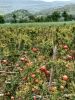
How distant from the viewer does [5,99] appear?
23.8 feet

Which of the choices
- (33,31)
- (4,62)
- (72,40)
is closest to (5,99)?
(4,62)

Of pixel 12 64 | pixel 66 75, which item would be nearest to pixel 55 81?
pixel 66 75

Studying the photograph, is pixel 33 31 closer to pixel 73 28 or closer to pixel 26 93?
pixel 73 28

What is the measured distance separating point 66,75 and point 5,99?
36.9 inches

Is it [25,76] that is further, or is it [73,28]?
[73,28]

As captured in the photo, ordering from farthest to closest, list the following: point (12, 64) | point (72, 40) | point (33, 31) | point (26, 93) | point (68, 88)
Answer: point (33, 31) < point (72, 40) < point (12, 64) < point (68, 88) < point (26, 93)

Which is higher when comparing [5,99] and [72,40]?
[5,99]

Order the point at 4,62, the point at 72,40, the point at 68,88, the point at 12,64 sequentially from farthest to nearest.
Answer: the point at 72,40, the point at 12,64, the point at 4,62, the point at 68,88

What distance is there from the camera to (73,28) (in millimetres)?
16078

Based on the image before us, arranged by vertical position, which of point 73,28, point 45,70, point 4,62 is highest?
point 45,70

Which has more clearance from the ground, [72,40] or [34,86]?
[34,86]

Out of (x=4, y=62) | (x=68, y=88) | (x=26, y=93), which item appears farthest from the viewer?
(x=4, y=62)

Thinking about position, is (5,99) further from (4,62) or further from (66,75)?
(4,62)

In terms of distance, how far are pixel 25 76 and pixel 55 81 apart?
1.48 feet
